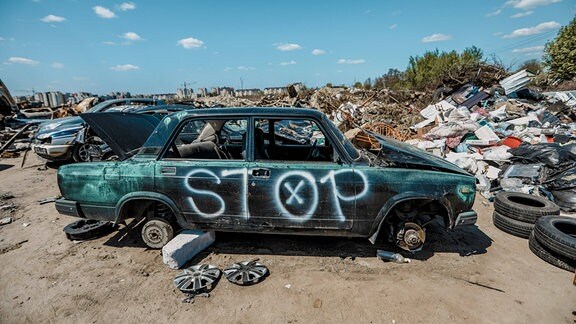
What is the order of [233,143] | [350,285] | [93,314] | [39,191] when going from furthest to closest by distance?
[39,191] → [233,143] → [350,285] → [93,314]

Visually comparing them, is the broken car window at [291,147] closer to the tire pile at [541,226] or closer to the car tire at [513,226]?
the tire pile at [541,226]

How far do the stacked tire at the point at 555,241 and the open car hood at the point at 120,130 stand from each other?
5.04 meters

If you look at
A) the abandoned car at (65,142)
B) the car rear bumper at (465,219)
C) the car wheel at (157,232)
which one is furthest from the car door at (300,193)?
the abandoned car at (65,142)

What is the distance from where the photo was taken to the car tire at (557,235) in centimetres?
301

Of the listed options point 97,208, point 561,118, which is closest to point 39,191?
point 97,208

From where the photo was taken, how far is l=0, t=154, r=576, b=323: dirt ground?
2461 mm

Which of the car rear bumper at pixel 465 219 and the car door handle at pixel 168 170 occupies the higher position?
the car door handle at pixel 168 170

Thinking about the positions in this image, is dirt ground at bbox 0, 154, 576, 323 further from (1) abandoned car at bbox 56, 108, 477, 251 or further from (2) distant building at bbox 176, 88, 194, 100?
(2) distant building at bbox 176, 88, 194, 100

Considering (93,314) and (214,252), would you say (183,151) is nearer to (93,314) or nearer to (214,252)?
(214,252)

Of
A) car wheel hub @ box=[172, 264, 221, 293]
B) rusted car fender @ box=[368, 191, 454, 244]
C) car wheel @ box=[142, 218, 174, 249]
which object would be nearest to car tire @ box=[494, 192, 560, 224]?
rusted car fender @ box=[368, 191, 454, 244]

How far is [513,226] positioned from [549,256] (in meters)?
0.71

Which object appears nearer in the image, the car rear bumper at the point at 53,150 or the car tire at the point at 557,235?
the car tire at the point at 557,235

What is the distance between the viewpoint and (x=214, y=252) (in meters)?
3.37

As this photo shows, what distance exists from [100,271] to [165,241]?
28.4 inches
